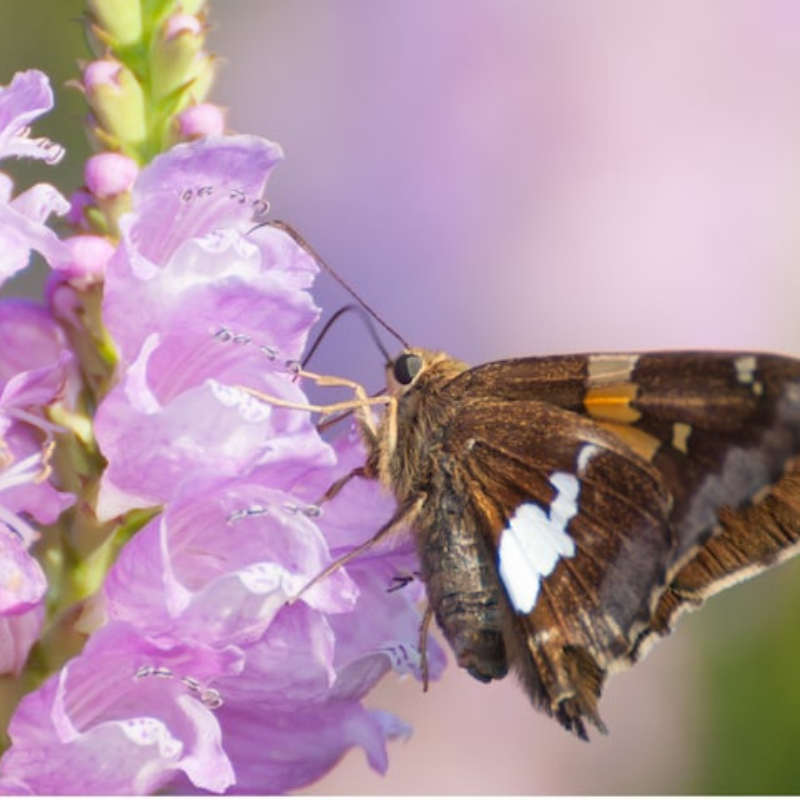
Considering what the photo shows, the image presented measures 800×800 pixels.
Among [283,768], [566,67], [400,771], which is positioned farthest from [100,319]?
[566,67]

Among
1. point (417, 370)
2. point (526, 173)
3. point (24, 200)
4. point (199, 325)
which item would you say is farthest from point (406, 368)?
point (526, 173)

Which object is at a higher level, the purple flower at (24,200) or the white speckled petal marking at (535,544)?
the purple flower at (24,200)

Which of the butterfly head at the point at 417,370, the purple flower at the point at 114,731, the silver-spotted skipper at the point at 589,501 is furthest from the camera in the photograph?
the butterfly head at the point at 417,370

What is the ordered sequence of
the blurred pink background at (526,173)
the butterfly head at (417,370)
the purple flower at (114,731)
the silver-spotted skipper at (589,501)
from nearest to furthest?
1. the purple flower at (114,731)
2. the silver-spotted skipper at (589,501)
3. the butterfly head at (417,370)
4. the blurred pink background at (526,173)

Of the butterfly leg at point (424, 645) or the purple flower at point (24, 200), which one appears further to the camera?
the butterfly leg at point (424, 645)

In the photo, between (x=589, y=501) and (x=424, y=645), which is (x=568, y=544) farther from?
(x=424, y=645)

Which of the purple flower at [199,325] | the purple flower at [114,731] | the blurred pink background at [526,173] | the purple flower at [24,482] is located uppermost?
the purple flower at [199,325]

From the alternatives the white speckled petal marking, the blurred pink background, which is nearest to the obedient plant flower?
the white speckled petal marking

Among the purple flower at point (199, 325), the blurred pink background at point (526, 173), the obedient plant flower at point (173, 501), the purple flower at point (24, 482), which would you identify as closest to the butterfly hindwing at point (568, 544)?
the obedient plant flower at point (173, 501)

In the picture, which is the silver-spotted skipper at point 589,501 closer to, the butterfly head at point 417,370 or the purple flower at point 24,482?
the butterfly head at point 417,370

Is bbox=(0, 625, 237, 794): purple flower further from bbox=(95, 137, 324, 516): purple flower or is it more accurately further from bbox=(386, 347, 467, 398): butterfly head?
bbox=(386, 347, 467, 398): butterfly head
